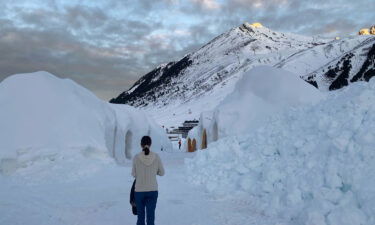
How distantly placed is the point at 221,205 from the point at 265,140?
398cm

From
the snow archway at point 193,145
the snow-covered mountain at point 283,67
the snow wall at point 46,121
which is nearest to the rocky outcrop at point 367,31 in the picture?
the snow-covered mountain at point 283,67

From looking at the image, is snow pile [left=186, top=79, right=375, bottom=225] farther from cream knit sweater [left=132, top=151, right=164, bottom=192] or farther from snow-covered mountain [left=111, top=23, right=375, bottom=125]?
snow-covered mountain [left=111, top=23, right=375, bottom=125]

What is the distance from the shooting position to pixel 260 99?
76.8 feet

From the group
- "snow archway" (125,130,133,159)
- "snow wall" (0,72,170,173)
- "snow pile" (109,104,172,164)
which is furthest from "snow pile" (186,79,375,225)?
"snow archway" (125,130,133,159)

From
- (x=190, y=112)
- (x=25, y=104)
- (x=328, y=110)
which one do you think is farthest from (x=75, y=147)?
(x=190, y=112)

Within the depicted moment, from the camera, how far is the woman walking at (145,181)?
5406 millimetres

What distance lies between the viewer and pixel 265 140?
12453 mm

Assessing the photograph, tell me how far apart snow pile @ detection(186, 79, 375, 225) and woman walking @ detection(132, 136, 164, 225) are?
3.11 m

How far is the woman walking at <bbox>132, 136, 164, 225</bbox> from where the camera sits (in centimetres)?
541

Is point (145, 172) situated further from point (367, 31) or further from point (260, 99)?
point (367, 31)

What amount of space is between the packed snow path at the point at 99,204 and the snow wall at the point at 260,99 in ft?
31.3

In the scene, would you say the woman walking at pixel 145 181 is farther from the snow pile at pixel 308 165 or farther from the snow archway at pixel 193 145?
the snow archway at pixel 193 145

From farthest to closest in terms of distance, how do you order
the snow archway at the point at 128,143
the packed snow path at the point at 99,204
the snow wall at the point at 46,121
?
the snow archway at the point at 128,143 → the snow wall at the point at 46,121 → the packed snow path at the point at 99,204

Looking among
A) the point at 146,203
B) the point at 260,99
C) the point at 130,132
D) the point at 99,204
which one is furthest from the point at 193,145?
the point at 146,203
